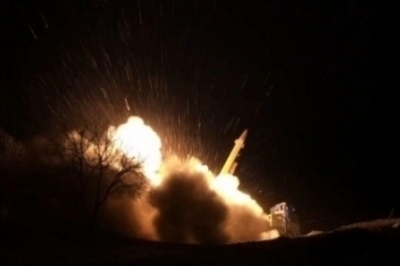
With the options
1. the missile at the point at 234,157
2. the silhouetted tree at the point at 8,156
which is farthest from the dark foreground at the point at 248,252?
the missile at the point at 234,157

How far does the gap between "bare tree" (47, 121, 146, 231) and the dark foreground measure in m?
8.01

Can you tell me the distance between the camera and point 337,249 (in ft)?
84.5

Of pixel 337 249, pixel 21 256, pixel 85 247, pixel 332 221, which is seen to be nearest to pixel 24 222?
pixel 85 247

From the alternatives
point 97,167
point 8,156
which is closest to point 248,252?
point 97,167

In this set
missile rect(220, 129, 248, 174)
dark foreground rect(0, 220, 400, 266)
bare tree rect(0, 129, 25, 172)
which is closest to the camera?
dark foreground rect(0, 220, 400, 266)

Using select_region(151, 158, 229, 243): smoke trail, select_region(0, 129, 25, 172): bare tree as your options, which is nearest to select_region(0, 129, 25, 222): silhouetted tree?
select_region(0, 129, 25, 172): bare tree

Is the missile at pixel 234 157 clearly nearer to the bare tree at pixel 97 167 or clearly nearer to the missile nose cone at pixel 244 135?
the missile nose cone at pixel 244 135

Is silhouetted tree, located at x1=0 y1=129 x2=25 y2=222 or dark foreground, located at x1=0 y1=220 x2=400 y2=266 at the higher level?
silhouetted tree, located at x1=0 y1=129 x2=25 y2=222

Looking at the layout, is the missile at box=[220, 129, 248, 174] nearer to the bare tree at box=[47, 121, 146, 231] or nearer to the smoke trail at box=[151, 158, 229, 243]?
the smoke trail at box=[151, 158, 229, 243]

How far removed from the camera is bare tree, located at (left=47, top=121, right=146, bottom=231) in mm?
42812

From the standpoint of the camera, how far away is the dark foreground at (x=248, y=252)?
24.6m

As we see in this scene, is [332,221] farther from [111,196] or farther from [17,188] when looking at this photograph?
[17,188]

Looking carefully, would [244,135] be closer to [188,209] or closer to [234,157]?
[234,157]

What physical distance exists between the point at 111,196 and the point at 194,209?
759 cm
